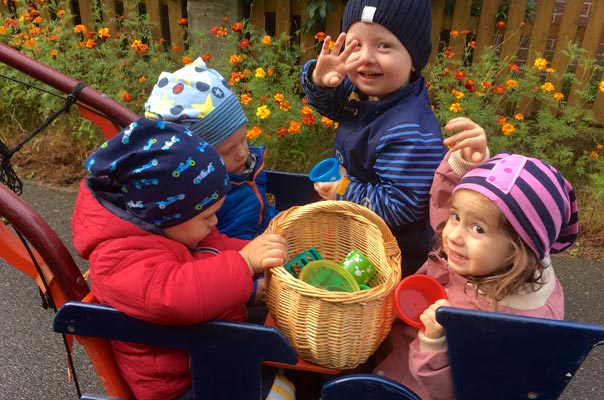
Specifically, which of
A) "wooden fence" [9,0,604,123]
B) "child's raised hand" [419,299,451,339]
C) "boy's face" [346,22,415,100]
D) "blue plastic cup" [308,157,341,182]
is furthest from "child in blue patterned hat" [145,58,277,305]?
"wooden fence" [9,0,604,123]

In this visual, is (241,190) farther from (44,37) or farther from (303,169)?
(44,37)

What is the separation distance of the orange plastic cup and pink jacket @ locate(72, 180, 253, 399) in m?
0.42

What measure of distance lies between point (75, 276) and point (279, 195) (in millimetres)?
914

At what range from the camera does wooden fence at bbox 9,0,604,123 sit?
163 inches

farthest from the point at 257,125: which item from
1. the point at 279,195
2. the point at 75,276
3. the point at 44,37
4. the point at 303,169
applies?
the point at 75,276

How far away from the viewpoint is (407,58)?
5.60 feet

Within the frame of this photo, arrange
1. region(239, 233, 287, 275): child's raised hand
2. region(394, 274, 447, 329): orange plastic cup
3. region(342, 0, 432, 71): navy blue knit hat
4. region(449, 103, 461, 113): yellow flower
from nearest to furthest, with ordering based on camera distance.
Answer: region(239, 233, 287, 275): child's raised hand
region(394, 274, 447, 329): orange plastic cup
region(342, 0, 432, 71): navy blue knit hat
region(449, 103, 461, 113): yellow flower

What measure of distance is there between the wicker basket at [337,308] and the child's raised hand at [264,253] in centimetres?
2

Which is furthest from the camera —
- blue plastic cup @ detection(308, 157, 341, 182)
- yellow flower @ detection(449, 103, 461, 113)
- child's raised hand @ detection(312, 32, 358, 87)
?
yellow flower @ detection(449, 103, 461, 113)

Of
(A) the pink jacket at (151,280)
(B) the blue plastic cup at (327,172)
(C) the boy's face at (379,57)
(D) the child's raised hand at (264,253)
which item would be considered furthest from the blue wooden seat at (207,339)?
(C) the boy's face at (379,57)

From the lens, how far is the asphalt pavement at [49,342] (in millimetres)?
2229

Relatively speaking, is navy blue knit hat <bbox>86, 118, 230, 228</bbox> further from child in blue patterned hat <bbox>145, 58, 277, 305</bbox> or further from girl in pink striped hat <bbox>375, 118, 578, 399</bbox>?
girl in pink striped hat <bbox>375, 118, 578, 399</bbox>

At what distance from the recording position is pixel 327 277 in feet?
4.82

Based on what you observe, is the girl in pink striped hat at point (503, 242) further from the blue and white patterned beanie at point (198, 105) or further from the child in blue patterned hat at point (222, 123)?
the blue and white patterned beanie at point (198, 105)
